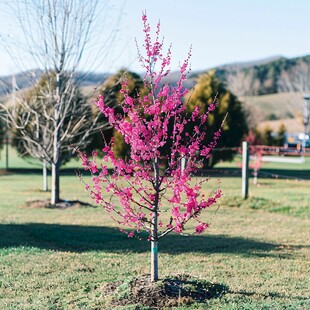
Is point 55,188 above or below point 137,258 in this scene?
above

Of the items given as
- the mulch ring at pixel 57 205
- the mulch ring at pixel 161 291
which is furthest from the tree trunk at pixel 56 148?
the mulch ring at pixel 161 291

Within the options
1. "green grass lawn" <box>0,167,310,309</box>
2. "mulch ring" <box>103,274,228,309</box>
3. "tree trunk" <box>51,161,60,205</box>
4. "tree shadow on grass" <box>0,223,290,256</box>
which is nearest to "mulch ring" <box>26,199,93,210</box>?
"tree trunk" <box>51,161,60,205</box>

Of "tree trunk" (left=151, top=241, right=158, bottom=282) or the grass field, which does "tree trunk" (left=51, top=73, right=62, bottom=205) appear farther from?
"tree trunk" (left=151, top=241, right=158, bottom=282)

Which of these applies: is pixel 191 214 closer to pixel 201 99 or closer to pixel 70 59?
pixel 70 59

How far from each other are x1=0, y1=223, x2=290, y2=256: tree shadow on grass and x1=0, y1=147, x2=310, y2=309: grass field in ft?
0.06

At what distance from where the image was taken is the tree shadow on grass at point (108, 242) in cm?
888

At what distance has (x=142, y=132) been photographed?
5.56m

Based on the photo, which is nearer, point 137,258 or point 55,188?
point 137,258

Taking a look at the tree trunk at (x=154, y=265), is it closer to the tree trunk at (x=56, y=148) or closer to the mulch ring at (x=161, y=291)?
the mulch ring at (x=161, y=291)

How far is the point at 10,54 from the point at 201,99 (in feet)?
64.3

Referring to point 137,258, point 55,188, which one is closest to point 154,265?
point 137,258

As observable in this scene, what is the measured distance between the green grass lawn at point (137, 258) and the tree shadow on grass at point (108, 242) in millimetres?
18

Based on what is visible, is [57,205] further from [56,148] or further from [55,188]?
[56,148]

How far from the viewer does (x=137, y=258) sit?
26.3ft
